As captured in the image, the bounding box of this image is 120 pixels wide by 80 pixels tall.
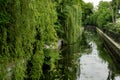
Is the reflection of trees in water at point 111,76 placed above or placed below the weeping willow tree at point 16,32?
below

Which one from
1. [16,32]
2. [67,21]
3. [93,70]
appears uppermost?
[16,32]

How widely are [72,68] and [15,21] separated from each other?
1147 centimetres

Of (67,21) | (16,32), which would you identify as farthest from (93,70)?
(16,32)

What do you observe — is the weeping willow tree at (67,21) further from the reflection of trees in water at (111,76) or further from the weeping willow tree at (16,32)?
the weeping willow tree at (16,32)

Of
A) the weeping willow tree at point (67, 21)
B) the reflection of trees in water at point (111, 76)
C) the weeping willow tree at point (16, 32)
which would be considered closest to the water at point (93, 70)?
the reflection of trees in water at point (111, 76)

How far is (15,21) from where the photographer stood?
895 cm

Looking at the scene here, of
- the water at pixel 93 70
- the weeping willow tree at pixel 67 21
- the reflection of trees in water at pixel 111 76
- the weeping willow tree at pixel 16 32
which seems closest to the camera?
the weeping willow tree at pixel 16 32

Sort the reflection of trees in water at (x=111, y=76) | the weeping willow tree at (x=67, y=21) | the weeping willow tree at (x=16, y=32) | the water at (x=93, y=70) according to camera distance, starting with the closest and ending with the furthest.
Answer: the weeping willow tree at (x=16, y=32) → the reflection of trees in water at (x=111, y=76) → the water at (x=93, y=70) → the weeping willow tree at (x=67, y=21)

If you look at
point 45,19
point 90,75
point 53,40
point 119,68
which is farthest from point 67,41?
point 45,19

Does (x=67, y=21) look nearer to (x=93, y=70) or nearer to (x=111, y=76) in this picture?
(x=93, y=70)

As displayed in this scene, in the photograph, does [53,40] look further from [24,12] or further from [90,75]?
[90,75]

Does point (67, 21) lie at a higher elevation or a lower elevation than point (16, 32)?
lower

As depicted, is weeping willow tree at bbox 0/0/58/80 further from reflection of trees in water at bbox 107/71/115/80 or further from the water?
reflection of trees in water at bbox 107/71/115/80

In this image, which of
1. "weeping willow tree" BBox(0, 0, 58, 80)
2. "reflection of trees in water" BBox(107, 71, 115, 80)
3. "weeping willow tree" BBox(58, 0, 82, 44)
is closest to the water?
"reflection of trees in water" BBox(107, 71, 115, 80)
